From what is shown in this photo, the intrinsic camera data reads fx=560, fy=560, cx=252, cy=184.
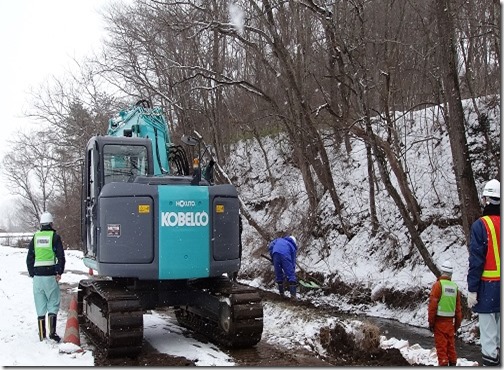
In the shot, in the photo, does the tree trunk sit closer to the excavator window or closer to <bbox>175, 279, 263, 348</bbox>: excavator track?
<bbox>175, 279, 263, 348</bbox>: excavator track

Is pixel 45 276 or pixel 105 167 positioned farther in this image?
pixel 105 167

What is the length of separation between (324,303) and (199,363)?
707cm

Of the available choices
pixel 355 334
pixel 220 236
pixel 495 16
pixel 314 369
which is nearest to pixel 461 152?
pixel 495 16

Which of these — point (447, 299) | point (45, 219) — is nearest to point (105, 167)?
point (45, 219)

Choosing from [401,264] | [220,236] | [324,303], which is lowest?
[324,303]

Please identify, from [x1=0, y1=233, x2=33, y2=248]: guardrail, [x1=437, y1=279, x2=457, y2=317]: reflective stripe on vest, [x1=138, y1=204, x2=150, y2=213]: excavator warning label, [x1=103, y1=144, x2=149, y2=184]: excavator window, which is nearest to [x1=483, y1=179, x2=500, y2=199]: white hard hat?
[x1=437, y1=279, x2=457, y2=317]: reflective stripe on vest

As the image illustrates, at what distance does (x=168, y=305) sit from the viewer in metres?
8.52

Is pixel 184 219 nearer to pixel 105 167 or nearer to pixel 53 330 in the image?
pixel 105 167

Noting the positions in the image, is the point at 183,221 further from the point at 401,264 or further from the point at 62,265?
the point at 401,264

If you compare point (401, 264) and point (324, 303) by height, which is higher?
point (401, 264)

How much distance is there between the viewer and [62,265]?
28.2 ft

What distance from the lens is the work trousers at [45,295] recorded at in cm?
842

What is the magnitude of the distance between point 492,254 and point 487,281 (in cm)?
29

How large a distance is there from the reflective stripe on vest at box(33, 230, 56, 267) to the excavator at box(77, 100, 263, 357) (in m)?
0.60
